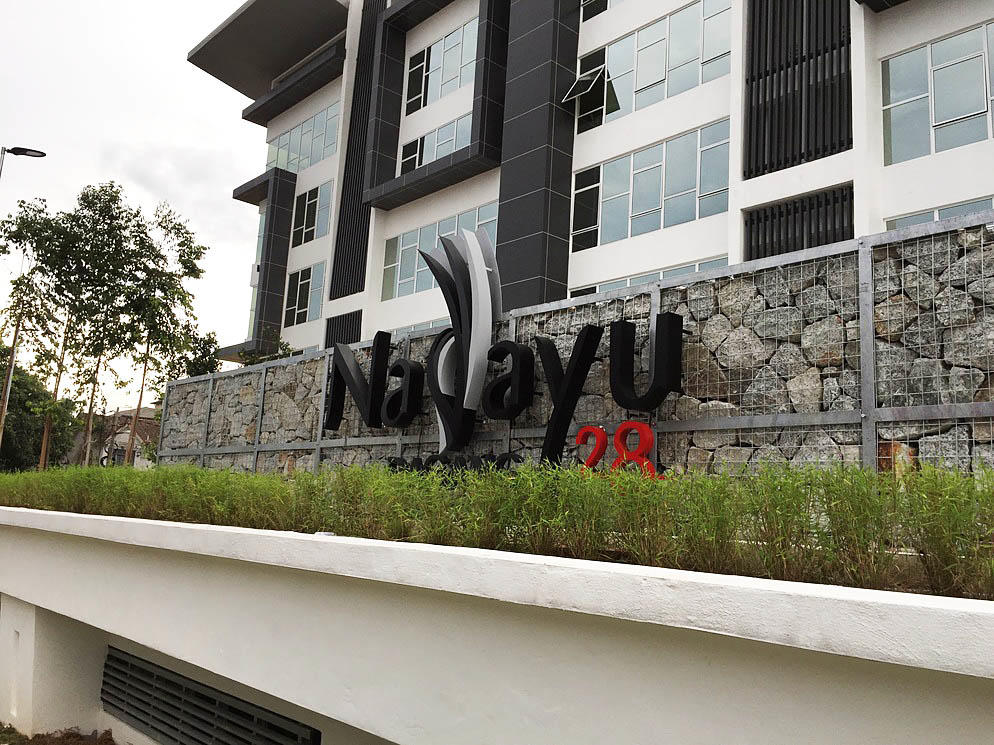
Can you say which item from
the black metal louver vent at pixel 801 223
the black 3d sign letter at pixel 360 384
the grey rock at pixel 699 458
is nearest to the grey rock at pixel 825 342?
the grey rock at pixel 699 458

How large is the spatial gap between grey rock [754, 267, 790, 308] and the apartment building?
26.5 feet

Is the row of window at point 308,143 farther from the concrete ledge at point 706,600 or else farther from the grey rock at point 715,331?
the concrete ledge at point 706,600

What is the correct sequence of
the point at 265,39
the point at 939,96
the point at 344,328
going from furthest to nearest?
1. the point at 265,39
2. the point at 344,328
3. the point at 939,96

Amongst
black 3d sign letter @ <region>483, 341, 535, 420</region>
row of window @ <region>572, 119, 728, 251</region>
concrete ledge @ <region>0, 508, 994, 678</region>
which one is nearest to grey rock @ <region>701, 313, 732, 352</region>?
black 3d sign letter @ <region>483, 341, 535, 420</region>

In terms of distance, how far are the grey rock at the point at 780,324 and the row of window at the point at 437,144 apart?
18130 millimetres

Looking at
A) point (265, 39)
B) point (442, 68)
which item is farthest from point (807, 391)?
point (265, 39)

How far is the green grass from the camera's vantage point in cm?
305

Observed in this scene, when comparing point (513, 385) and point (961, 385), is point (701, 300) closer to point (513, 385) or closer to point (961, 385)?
point (513, 385)

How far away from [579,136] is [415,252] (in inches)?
292

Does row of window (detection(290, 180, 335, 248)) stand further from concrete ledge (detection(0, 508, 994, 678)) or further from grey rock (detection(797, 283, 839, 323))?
concrete ledge (detection(0, 508, 994, 678))

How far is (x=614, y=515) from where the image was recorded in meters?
4.02

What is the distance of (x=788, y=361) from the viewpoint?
8570 millimetres

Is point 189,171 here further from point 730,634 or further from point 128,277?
point 730,634

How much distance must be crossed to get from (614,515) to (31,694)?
6753mm
